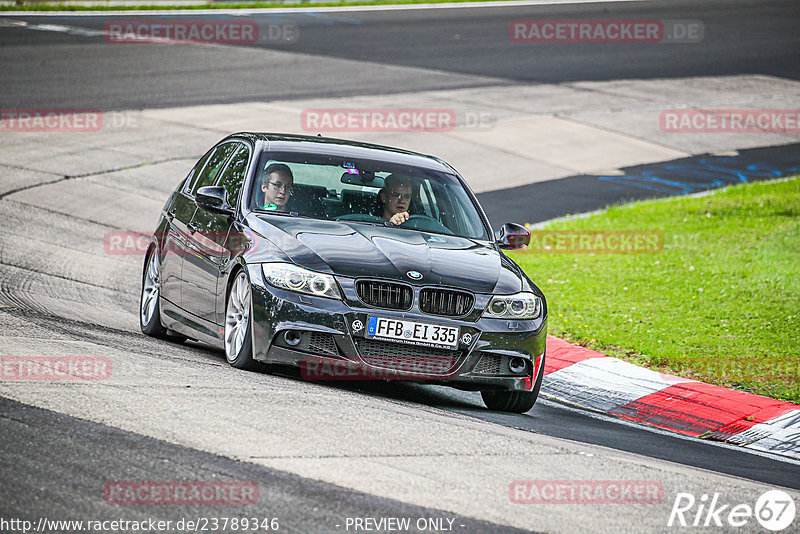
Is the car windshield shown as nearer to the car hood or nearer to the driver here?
the driver

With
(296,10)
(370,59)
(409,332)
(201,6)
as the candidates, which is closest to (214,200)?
(409,332)

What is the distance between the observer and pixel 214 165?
372 inches

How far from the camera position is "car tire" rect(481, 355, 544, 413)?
795 cm

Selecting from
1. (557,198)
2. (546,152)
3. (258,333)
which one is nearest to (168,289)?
(258,333)

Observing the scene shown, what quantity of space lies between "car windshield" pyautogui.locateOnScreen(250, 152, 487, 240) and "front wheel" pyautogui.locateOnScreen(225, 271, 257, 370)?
2.65 feet

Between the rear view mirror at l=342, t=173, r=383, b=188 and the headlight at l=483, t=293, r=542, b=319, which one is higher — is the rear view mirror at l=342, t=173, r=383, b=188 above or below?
above

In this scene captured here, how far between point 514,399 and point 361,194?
1895 millimetres

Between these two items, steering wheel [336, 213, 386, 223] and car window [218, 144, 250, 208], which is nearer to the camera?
steering wheel [336, 213, 386, 223]

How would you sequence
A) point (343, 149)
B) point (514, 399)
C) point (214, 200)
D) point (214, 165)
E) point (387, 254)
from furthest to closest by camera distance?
point (214, 165) → point (343, 149) → point (214, 200) → point (514, 399) → point (387, 254)

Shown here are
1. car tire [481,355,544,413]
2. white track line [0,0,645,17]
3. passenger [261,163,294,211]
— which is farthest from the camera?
white track line [0,0,645,17]

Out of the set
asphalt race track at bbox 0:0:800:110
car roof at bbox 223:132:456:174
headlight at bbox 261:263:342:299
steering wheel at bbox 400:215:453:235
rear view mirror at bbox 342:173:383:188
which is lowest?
headlight at bbox 261:263:342:299

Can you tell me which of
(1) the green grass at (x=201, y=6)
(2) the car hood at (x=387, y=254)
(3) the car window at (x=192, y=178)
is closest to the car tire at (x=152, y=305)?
(3) the car window at (x=192, y=178)

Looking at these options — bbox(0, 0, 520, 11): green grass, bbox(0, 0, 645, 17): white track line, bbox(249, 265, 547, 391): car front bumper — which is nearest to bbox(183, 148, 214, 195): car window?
bbox(249, 265, 547, 391): car front bumper

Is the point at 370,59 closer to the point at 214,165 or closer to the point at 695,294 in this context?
the point at 695,294
